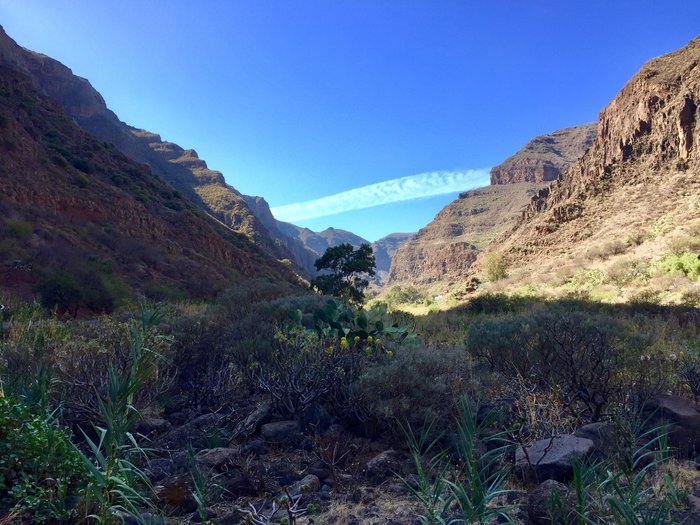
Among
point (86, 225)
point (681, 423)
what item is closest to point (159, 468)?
point (681, 423)

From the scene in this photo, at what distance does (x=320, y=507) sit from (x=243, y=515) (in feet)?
1.54

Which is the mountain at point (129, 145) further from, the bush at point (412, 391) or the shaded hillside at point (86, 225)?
the bush at point (412, 391)

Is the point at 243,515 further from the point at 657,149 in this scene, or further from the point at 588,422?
the point at 657,149

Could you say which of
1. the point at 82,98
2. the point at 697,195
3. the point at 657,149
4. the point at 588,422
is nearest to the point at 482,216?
the point at 657,149

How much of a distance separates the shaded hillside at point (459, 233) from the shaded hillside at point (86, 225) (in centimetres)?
4367

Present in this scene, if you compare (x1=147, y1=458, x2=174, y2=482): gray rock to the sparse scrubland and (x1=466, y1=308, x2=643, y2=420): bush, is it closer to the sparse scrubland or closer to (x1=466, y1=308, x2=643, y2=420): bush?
the sparse scrubland

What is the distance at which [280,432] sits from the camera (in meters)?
3.86

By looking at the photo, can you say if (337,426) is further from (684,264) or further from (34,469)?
(684,264)

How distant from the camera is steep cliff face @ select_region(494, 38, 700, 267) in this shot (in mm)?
26531

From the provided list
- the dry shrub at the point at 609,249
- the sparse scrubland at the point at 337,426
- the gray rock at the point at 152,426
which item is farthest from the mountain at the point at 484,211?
the gray rock at the point at 152,426

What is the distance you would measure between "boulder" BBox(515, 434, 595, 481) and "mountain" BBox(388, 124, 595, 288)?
71.1m

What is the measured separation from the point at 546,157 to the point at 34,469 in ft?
387

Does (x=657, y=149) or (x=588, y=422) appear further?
(x=657, y=149)

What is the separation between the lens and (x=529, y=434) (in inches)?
138
